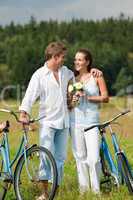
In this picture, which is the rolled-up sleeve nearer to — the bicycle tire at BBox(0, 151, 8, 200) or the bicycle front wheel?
the bicycle front wheel

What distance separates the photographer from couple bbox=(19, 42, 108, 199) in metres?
6.20

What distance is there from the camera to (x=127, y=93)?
107 m

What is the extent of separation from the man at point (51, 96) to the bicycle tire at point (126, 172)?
748 mm

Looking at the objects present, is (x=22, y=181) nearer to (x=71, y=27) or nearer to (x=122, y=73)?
(x=122, y=73)

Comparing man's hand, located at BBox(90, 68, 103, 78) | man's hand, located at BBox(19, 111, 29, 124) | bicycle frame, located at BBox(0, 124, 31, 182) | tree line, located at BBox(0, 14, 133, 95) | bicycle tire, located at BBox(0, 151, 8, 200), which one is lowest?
bicycle tire, located at BBox(0, 151, 8, 200)

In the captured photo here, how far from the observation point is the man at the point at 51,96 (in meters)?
6.19

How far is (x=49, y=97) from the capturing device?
6246 millimetres

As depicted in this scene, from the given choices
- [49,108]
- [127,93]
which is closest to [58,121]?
[49,108]

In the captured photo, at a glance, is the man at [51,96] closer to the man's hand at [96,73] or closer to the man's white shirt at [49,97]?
the man's white shirt at [49,97]

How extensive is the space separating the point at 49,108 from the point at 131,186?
131 cm

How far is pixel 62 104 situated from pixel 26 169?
0.93 meters

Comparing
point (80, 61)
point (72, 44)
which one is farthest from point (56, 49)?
point (72, 44)

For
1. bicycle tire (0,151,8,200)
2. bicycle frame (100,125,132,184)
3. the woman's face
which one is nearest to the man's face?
the woman's face

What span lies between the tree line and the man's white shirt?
9922cm
